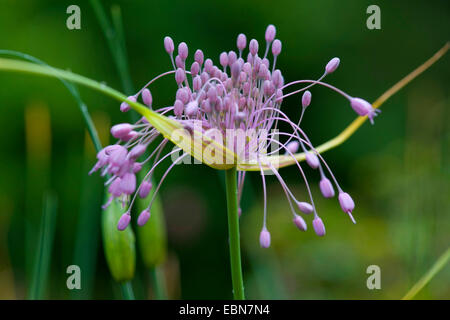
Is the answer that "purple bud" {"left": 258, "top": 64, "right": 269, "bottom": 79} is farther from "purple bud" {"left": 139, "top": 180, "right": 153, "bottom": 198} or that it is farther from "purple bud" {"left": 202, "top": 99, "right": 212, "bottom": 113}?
"purple bud" {"left": 139, "top": 180, "right": 153, "bottom": 198}

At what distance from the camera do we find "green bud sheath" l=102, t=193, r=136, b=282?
0.87 m

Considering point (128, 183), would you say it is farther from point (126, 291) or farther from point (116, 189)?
point (126, 291)

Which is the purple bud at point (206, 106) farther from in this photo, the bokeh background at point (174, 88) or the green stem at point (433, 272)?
the bokeh background at point (174, 88)

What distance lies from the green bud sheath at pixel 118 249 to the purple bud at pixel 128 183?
0.23 m

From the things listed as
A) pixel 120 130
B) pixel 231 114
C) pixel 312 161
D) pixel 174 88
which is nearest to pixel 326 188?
pixel 312 161

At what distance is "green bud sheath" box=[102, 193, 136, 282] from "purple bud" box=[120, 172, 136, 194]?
23 centimetres

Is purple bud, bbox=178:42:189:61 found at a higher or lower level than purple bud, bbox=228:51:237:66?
higher

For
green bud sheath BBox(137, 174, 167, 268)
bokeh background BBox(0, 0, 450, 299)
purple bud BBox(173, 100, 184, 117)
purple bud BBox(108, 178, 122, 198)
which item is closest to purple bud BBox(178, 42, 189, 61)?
purple bud BBox(173, 100, 184, 117)

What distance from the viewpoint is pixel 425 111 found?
2354mm

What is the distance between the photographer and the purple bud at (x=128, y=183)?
65 cm

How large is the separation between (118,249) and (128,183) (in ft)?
0.84

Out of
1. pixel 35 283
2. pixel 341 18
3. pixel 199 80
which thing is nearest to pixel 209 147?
pixel 199 80

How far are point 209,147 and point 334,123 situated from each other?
6.43 ft

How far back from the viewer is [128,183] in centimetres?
66
